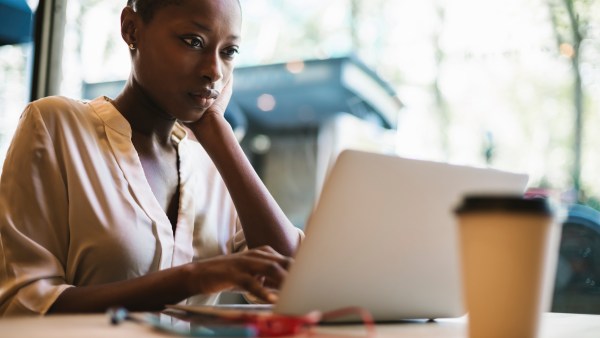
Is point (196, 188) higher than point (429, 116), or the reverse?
point (429, 116)

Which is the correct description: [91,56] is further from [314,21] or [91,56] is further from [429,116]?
[429,116]

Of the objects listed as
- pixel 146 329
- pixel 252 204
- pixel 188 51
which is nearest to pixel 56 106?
pixel 188 51

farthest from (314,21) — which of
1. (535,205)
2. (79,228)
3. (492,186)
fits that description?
(535,205)

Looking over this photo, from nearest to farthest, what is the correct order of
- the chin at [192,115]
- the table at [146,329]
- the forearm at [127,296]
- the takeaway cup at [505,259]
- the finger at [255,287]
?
the takeaway cup at [505,259], the table at [146,329], the finger at [255,287], the forearm at [127,296], the chin at [192,115]

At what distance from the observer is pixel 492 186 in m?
0.95

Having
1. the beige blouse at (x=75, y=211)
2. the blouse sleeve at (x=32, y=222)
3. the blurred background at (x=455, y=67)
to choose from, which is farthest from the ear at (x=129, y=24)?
the blurred background at (x=455, y=67)

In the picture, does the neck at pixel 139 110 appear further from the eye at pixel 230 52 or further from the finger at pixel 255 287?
the finger at pixel 255 287

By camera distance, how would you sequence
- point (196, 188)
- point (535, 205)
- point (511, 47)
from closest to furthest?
point (535, 205), point (196, 188), point (511, 47)

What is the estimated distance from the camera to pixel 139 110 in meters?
1.57

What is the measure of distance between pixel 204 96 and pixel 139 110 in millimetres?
191

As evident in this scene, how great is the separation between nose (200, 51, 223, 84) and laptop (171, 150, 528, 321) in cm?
67

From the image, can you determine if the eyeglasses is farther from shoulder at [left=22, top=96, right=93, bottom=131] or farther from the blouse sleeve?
shoulder at [left=22, top=96, right=93, bottom=131]

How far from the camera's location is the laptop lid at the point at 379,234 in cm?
82

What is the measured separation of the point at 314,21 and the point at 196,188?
1750mm
